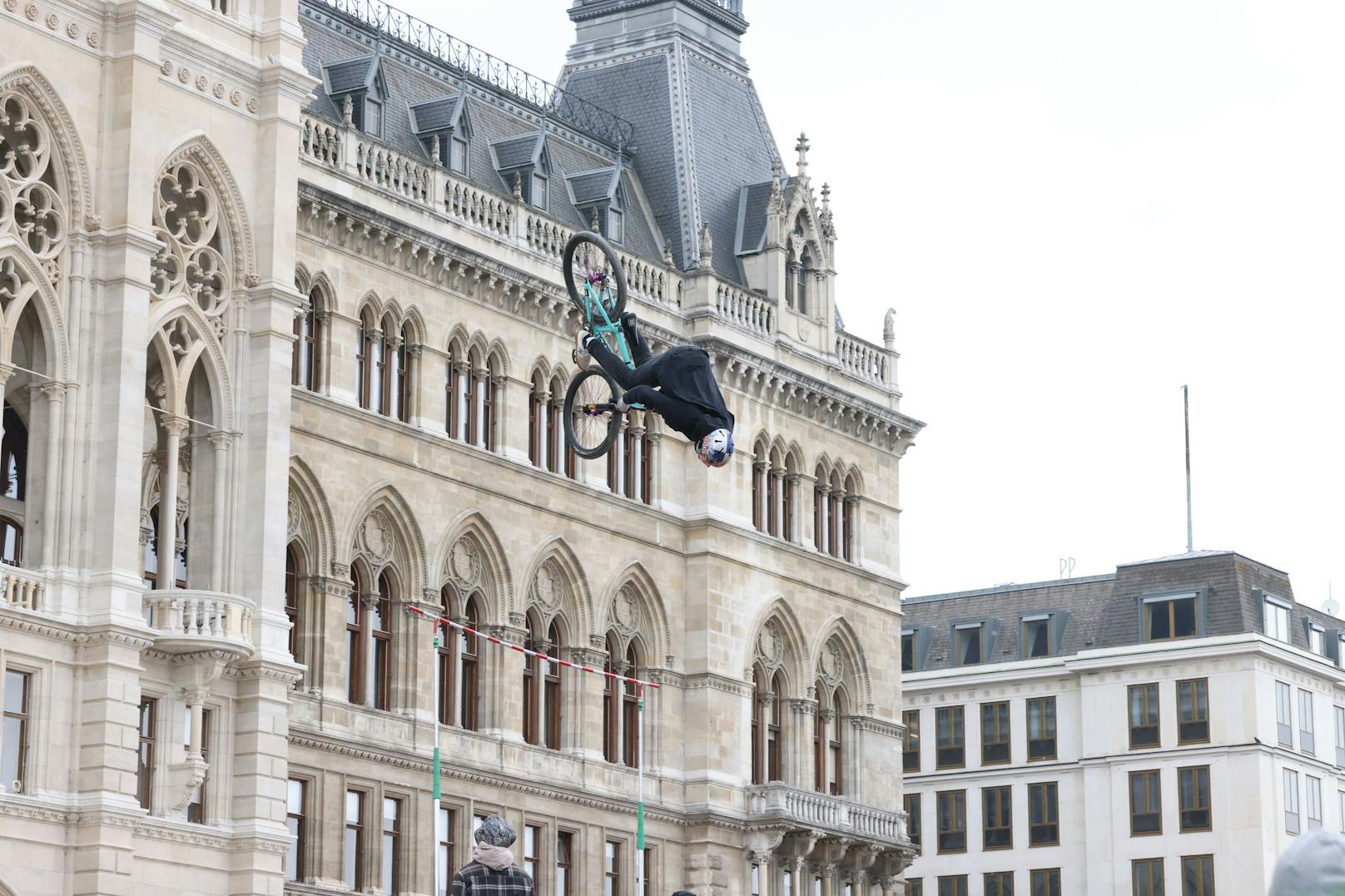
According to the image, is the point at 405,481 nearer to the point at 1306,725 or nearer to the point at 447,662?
the point at 447,662

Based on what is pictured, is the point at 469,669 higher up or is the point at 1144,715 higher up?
the point at 1144,715

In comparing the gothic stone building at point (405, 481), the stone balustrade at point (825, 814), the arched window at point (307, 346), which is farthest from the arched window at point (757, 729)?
the arched window at point (307, 346)

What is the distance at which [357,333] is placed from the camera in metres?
44.2

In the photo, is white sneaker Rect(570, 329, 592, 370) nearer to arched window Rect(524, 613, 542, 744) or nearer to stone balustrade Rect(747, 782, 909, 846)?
arched window Rect(524, 613, 542, 744)

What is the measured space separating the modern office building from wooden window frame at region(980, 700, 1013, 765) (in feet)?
0.16

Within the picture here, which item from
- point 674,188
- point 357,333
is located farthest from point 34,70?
point 674,188

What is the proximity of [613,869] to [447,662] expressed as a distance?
562 centimetres

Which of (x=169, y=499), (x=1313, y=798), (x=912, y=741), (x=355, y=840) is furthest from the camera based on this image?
(x=912, y=741)

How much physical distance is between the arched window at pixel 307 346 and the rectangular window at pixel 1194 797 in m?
38.1

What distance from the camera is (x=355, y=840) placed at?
43031mm

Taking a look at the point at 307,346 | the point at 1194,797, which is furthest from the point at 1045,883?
the point at 307,346

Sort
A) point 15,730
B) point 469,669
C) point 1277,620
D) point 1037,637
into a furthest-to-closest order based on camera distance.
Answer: point 1037,637
point 1277,620
point 469,669
point 15,730

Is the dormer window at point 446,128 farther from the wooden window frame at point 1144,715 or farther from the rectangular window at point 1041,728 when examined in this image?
the rectangular window at point 1041,728

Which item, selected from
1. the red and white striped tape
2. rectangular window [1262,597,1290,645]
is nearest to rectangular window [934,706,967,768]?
rectangular window [1262,597,1290,645]
